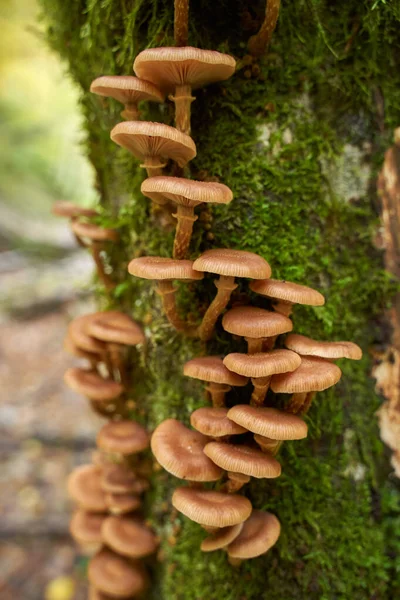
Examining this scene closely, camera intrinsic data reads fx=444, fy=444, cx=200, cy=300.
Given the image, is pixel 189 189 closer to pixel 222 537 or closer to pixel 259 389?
pixel 259 389

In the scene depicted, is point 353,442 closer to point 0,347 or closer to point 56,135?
point 0,347

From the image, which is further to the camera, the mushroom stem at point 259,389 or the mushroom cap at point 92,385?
the mushroom cap at point 92,385

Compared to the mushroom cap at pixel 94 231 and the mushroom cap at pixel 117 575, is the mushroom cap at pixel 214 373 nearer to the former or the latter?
the mushroom cap at pixel 94 231

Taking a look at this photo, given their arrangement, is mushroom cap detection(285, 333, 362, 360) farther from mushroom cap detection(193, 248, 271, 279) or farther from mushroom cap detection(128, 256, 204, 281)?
mushroom cap detection(128, 256, 204, 281)

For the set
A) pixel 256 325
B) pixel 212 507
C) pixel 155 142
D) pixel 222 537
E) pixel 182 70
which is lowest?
pixel 222 537

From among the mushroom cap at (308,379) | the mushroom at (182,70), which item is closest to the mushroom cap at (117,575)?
the mushroom cap at (308,379)

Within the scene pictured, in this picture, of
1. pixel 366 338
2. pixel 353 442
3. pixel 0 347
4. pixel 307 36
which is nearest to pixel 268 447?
pixel 353 442

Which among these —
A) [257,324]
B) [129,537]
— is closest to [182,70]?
[257,324]
